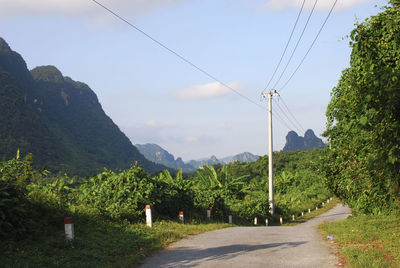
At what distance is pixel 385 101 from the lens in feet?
22.5

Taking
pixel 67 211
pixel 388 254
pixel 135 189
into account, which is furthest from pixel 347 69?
pixel 67 211

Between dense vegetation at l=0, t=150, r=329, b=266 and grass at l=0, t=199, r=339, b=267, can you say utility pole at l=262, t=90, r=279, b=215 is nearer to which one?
dense vegetation at l=0, t=150, r=329, b=266

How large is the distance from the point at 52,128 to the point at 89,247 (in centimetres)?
15179

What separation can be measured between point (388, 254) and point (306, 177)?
52.3m

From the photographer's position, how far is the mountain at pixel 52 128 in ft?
320

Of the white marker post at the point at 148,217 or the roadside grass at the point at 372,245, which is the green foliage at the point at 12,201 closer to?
the white marker post at the point at 148,217

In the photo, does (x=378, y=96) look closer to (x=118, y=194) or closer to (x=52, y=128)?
(x=118, y=194)

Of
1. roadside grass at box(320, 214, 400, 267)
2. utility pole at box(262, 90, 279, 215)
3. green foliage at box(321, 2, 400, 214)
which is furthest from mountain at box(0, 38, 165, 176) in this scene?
green foliage at box(321, 2, 400, 214)

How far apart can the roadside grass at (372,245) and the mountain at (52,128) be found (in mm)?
61328

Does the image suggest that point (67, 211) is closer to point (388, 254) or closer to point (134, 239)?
point (134, 239)

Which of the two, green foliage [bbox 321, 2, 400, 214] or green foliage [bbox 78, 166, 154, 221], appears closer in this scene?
green foliage [bbox 321, 2, 400, 214]

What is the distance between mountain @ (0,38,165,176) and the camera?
97500mm

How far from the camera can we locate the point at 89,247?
817 cm

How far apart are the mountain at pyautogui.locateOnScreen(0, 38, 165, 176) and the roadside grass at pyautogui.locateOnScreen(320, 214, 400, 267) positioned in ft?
201
